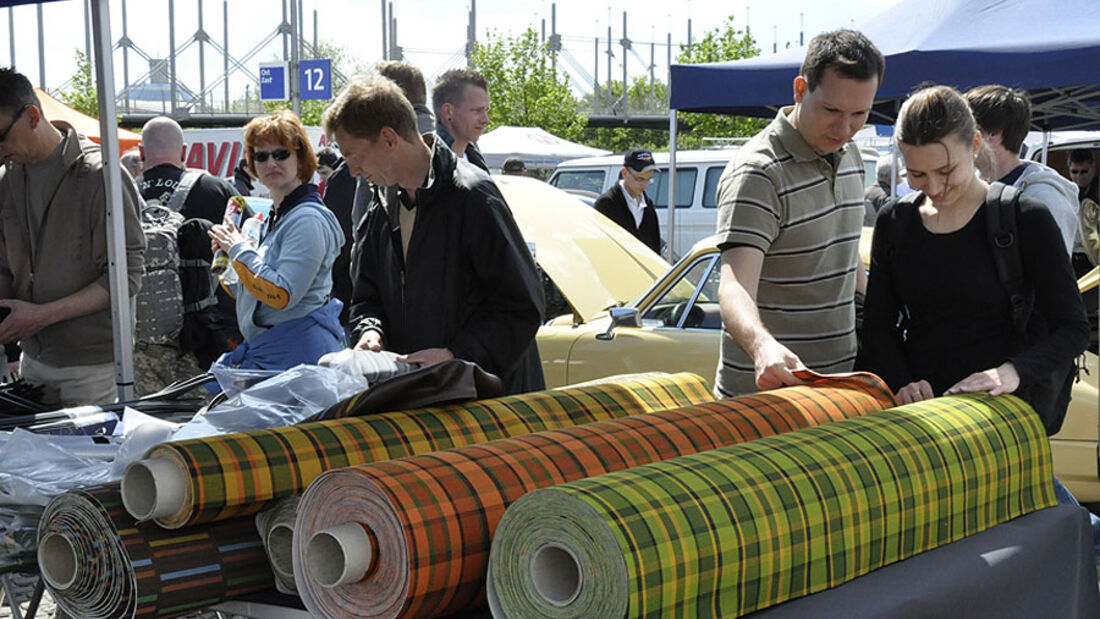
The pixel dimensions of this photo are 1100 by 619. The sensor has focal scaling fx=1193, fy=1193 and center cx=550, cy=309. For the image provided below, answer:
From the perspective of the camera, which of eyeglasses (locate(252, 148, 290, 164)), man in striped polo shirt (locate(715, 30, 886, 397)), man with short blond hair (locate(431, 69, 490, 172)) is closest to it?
man in striped polo shirt (locate(715, 30, 886, 397))

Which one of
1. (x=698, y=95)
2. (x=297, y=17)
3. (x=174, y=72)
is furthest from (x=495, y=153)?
(x=174, y=72)

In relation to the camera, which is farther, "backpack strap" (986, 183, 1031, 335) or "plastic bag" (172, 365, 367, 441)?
"backpack strap" (986, 183, 1031, 335)

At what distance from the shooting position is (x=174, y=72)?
212ft

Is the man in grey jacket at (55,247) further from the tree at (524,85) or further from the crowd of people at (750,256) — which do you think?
the tree at (524,85)

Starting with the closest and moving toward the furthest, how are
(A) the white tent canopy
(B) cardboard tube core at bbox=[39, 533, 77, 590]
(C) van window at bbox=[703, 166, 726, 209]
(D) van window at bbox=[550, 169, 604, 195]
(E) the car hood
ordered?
(B) cardboard tube core at bbox=[39, 533, 77, 590] → (E) the car hood → (C) van window at bbox=[703, 166, 726, 209] → (D) van window at bbox=[550, 169, 604, 195] → (A) the white tent canopy

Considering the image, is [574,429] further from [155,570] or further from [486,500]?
[155,570]

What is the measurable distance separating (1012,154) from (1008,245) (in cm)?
146

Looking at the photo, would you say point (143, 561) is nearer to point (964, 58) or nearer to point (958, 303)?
point (958, 303)

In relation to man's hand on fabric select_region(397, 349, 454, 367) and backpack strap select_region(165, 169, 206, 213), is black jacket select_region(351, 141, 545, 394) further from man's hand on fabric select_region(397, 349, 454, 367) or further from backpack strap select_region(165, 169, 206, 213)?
backpack strap select_region(165, 169, 206, 213)

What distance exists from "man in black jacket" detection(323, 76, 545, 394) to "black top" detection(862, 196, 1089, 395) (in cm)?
86

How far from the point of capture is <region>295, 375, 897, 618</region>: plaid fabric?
59.4 inches

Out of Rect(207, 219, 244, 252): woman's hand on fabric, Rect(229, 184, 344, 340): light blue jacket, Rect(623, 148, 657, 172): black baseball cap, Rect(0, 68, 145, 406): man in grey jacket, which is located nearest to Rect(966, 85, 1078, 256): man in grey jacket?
Rect(229, 184, 344, 340): light blue jacket

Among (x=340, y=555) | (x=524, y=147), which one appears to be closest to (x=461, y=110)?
(x=340, y=555)

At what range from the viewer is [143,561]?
1.63 m
